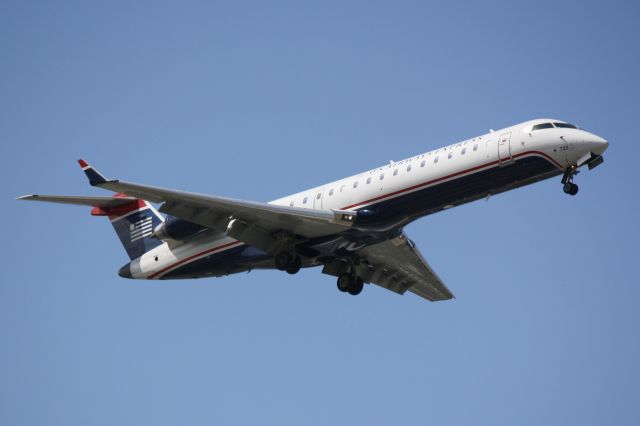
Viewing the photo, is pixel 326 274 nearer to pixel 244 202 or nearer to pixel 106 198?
pixel 244 202

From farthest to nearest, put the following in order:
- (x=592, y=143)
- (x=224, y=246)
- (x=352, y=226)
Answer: (x=224, y=246), (x=352, y=226), (x=592, y=143)

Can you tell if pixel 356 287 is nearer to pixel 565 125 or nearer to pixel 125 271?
pixel 125 271

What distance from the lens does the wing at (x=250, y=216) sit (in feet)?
88.2

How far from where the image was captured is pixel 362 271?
31812 mm

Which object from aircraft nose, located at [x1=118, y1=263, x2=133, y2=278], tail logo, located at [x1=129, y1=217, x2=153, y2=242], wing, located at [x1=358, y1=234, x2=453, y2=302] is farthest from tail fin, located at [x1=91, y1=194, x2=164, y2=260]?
wing, located at [x1=358, y1=234, x2=453, y2=302]

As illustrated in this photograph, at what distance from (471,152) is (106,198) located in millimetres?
11485

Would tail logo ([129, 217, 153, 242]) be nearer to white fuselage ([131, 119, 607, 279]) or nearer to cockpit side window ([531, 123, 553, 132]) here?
white fuselage ([131, 119, 607, 279])

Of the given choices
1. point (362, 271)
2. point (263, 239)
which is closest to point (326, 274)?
point (362, 271)

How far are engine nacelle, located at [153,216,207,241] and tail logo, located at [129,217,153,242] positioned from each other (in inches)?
98.9

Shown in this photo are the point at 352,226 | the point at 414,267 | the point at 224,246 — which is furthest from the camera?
the point at 414,267

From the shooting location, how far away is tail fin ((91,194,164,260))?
32.0 meters

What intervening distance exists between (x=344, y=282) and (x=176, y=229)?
17.7 feet

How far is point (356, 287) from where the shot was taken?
30.9 m

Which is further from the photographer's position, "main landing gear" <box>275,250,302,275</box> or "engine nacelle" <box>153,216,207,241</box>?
"engine nacelle" <box>153,216,207,241</box>
